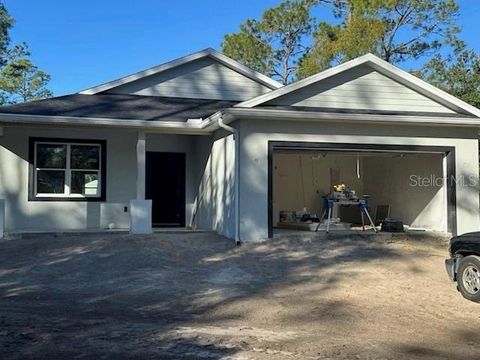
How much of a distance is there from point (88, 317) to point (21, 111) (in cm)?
846

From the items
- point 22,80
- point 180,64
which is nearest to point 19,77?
point 22,80

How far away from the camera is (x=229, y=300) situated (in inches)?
327

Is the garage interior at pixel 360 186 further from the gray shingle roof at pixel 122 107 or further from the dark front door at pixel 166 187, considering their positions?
the dark front door at pixel 166 187

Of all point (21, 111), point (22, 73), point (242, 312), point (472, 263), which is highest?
point (22, 73)

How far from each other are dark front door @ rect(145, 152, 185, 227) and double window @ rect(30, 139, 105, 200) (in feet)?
5.16

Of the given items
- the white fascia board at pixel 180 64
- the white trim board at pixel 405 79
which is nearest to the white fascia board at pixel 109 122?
the white trim board at pixel 405 79

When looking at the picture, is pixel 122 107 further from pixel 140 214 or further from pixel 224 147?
pixel 224 147

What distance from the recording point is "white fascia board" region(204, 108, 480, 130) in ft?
41.8

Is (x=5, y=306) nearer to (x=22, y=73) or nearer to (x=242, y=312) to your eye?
(x=242, y=312)

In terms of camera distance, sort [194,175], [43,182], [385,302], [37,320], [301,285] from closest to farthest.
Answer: [37,320], [385,302], [301,285], [43,182], [194,175]

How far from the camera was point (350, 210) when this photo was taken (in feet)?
63.0

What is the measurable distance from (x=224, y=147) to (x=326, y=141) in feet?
8.43

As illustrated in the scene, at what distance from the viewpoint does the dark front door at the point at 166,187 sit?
16.9 m

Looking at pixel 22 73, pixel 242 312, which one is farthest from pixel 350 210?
pixel 22 73
